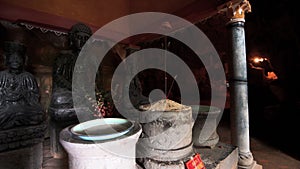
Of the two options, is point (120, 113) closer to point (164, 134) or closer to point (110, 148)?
point (164, 134)

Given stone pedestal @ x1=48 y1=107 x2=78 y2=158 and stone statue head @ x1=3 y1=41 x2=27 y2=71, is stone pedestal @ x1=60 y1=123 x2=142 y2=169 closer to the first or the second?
stone pedestal @ x1=48 y1=107 x2=78 y2=158

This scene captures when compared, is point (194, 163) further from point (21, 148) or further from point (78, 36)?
point (78, 36)

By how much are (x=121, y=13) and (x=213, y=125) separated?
551 centimetres

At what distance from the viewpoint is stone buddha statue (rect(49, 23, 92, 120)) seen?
8.98 ft

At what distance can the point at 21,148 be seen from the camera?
7.36 feet

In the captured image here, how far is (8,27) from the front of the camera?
3.42 m

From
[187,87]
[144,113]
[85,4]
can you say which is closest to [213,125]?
[144,113]

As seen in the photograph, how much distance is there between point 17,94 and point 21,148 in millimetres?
804

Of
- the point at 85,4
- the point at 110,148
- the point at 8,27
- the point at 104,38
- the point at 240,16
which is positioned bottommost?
the point at 110,148

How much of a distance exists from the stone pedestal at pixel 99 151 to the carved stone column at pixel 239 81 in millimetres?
2233

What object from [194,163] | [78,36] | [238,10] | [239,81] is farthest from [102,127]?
[78,36]

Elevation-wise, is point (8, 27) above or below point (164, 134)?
above

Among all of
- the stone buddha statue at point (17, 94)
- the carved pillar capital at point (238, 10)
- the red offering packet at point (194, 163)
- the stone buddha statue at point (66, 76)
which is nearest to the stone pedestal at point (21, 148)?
the stone buddha statue at point (17, 94)

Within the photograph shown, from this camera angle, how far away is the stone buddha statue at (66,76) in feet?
8.98
